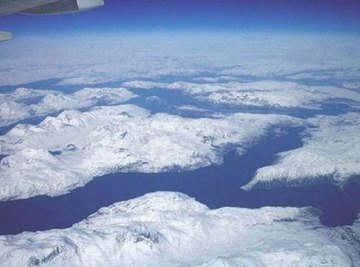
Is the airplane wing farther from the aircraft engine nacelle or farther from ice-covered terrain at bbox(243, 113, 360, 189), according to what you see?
ice-covered terrain at bbox(243, 113, 360, 189)

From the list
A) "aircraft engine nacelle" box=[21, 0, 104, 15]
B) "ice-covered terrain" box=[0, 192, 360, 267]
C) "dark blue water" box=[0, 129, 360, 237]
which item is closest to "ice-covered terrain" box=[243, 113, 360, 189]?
"dark blue water" box=[0, 129, 360, 237]

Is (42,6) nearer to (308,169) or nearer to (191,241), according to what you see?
(191,241)

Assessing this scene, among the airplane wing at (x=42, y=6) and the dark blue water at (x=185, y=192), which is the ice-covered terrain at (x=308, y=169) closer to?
the dark blue water at (x=185, y=192)

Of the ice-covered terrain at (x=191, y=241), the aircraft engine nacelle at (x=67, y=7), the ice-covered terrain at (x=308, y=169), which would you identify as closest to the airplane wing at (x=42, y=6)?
the aircraft engine nacelle at (x=67, y=7)

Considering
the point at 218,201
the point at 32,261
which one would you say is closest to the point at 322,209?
the point at 218,201

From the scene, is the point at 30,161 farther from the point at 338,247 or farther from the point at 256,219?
the point at 338,247

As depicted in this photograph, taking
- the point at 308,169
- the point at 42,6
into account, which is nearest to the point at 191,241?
the point at 308,169

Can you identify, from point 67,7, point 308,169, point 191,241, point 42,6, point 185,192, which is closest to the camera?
point 67,7

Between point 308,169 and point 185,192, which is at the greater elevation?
point 185,192
